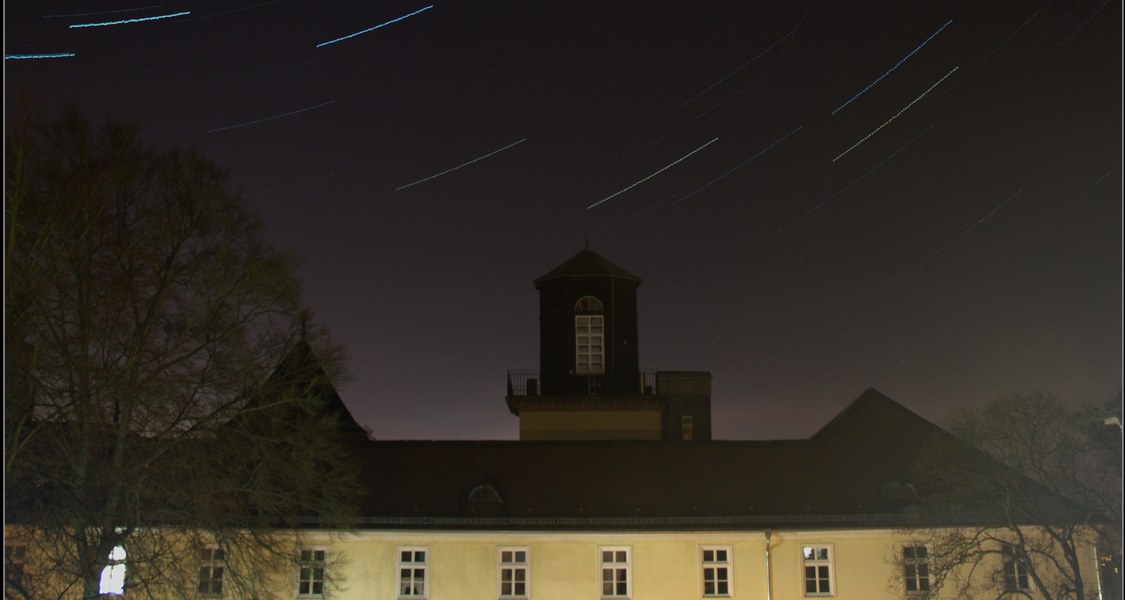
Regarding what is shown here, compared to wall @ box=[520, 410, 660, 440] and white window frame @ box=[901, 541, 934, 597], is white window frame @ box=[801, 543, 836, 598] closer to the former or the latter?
white window frame @ box=[901, 541, 934, 597]

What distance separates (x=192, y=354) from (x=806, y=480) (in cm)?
1656

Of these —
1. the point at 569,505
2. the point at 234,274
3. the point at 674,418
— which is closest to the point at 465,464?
the point at 569,505

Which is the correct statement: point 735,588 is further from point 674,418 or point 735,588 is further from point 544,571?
point 674,418

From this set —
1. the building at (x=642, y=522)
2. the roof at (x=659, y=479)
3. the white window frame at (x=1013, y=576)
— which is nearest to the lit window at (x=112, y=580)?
the building at (x=642, y=522)

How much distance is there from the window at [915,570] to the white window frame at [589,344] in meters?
12.0

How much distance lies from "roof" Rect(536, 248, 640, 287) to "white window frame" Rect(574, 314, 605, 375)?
4.74 feet

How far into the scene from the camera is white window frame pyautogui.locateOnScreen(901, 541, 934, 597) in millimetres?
27188

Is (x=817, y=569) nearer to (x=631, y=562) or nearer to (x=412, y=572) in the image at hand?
(x=631, y=562)

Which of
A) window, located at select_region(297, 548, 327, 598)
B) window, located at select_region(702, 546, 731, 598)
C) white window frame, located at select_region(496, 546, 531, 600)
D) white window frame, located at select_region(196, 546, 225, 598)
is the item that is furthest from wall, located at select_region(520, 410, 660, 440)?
white window frame, located at select_region(196, 546, 225, 598)

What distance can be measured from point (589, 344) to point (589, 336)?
27 centimetres

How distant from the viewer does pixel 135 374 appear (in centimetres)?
2098

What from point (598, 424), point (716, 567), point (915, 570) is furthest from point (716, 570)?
point (598, 424)

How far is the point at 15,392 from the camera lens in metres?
18.4

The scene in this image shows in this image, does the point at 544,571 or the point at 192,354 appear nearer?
the point at 192,354
